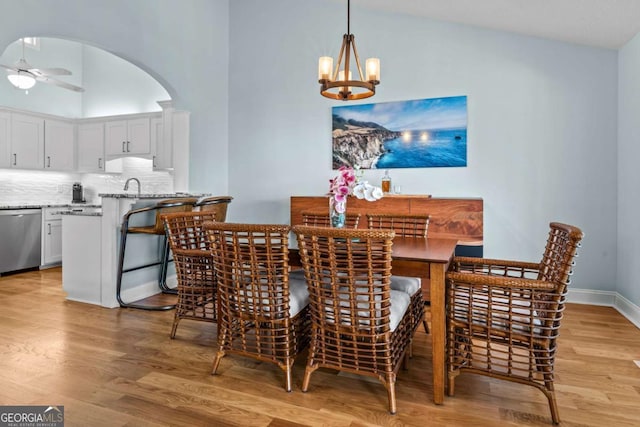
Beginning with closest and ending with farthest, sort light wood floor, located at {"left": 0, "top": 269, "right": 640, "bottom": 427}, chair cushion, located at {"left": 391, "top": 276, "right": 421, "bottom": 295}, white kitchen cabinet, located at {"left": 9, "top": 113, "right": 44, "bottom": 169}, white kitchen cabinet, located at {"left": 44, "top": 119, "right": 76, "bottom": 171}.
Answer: light wood floor, located at {"left": 0, "top": 269, "right": 640, "bottom": 427}, chair cushion, located at {"left": 391, "top": 276, "right": 421, "bottom": 295}, white kitchen cabinet, located at {"left": 9, "top": 113, "right": 44, "bottom": 169}, white kitchen cabinet, located at {"left": 44, "top": 119, "right": 76, "bottom": 171}

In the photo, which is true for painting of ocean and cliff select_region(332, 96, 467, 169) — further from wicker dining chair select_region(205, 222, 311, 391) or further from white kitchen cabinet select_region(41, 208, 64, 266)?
white kitchen cabinet select_region(41, 208, 64, 266)

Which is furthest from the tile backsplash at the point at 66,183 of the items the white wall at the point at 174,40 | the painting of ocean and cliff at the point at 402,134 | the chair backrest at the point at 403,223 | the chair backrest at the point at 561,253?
the chair backrest at the point at 561,253

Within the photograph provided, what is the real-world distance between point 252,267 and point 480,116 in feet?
10.1

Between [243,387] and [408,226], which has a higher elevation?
[408,226]

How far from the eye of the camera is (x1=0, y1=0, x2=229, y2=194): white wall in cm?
305

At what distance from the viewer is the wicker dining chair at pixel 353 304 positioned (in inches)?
68.1

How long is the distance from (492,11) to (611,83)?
129 centimetres

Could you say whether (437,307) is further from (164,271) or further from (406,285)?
(164,271)

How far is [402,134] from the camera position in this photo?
13.9 ft

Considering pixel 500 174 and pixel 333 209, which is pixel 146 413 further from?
pixel 500 174

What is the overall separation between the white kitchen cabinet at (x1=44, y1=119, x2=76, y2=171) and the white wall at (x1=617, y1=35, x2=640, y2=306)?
7.06 m

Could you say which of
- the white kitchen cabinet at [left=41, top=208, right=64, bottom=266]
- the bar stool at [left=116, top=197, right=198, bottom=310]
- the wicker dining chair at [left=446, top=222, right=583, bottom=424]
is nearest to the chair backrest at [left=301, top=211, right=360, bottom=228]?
the bar stool at [left=116, top=197, right=198, bottom=310]

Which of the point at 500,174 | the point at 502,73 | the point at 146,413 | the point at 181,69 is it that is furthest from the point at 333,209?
the point at 181,69

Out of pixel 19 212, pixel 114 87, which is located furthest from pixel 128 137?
pixel 19 212
